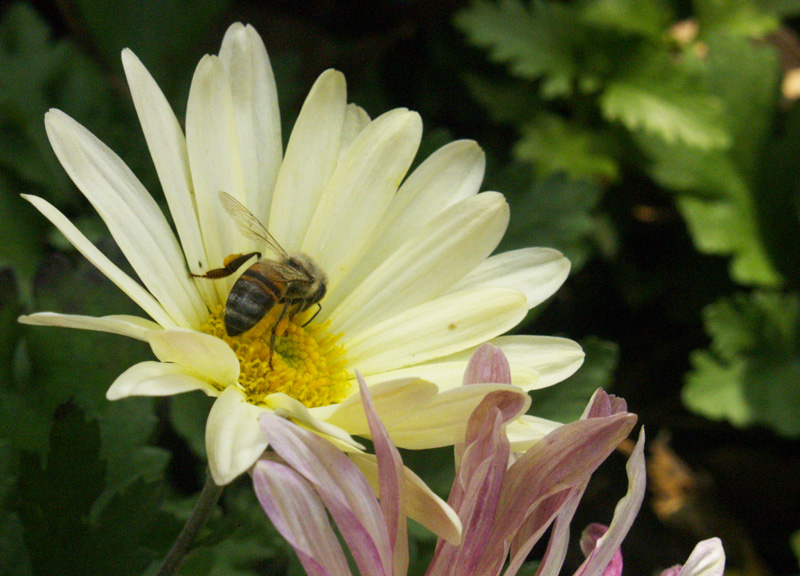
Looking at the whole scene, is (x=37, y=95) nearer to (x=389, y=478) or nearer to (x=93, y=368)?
(x=93, y=368)

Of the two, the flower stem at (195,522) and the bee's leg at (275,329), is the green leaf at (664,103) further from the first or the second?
the flower stem at (195,522)

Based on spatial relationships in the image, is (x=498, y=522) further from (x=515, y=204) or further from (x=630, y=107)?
(x=630, y=107)

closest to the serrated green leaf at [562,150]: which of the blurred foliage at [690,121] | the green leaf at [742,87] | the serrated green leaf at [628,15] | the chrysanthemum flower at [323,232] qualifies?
the blurred foliage at [690,121]

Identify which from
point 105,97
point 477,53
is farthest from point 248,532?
point 477,53

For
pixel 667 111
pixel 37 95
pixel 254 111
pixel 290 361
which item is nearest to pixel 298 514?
pixel 290 361

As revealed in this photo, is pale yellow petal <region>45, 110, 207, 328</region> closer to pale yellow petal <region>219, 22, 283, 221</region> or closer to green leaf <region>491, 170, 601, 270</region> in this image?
pale yellow petal <region>219, 22, 283, 221</region>

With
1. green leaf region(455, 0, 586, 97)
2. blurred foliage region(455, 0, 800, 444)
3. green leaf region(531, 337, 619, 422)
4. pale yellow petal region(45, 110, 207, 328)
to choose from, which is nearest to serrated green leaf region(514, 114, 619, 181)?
blurred foliage region(455, 0, 800, 444)
